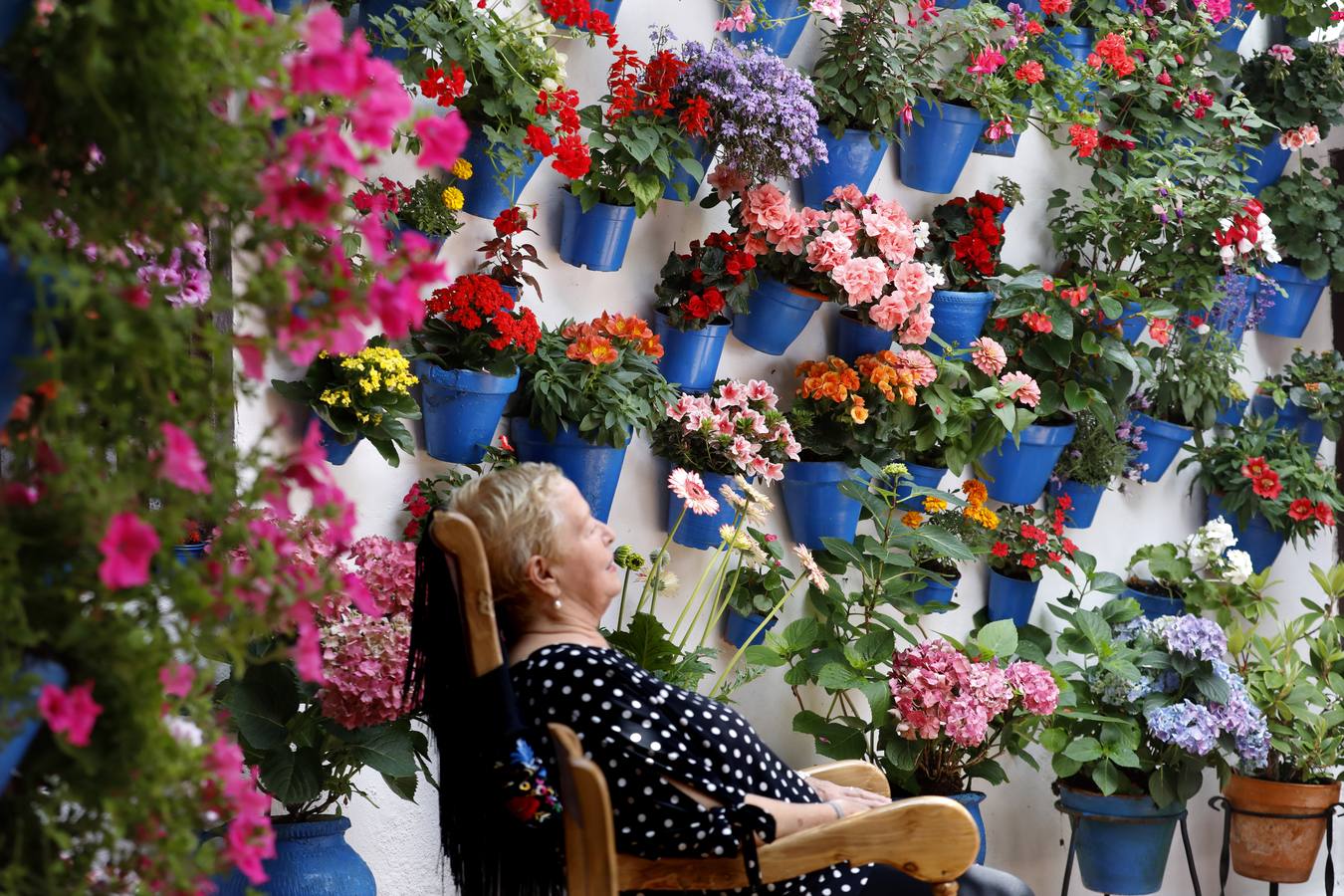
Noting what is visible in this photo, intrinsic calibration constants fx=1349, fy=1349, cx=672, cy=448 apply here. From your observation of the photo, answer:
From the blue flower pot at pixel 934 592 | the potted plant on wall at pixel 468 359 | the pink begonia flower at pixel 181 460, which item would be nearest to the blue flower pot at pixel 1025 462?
the blue flower pot at pixel 934 592

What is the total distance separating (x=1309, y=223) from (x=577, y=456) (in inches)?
112

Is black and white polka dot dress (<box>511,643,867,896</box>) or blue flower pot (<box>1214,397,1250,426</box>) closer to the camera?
black and white polka dot dress (<box>511,643,867,896</box>)

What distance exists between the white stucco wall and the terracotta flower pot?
47 centimetres

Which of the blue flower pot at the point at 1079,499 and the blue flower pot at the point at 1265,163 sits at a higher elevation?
the blue flower pot at the point at 1265,163

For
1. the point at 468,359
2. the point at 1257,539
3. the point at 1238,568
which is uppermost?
the point at 468,359

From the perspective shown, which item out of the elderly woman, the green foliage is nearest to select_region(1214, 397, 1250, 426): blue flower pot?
the green foliage

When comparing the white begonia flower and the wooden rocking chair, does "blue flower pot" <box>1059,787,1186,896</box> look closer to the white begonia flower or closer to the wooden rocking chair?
the white begonia flower

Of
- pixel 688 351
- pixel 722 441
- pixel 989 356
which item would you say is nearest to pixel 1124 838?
pixel 989 356

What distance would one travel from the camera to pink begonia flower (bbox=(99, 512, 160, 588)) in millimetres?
818

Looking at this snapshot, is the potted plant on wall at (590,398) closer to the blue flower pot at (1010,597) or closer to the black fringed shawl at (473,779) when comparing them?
the black fringed shawl at (473,779)

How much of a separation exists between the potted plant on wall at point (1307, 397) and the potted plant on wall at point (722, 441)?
2.09 meters

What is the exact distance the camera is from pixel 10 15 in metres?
0.88

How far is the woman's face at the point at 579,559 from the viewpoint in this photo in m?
2.07

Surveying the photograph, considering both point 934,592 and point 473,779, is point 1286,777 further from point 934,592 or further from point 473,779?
point 473,779
